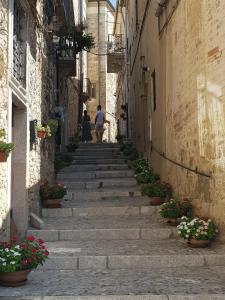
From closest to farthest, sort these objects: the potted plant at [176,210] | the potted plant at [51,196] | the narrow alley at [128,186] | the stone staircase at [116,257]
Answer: the stone staircase at [116,257] → the narrow alley at [128,186] → the potted plant at [176,210] → the potted plant at [51,196]

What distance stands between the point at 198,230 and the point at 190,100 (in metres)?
2.56

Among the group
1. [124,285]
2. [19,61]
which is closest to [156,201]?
[19,61]

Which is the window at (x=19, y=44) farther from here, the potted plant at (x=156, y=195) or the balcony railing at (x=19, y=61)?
the potted plant at (x=156, y=195)

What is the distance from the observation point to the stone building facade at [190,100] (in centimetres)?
775

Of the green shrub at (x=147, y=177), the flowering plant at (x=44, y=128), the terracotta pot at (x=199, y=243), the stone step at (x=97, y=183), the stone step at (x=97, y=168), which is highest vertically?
the flowering plant at (x=44, y=128)

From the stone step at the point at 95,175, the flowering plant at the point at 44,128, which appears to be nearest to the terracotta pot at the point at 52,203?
the flowering plant at the point at 44,128

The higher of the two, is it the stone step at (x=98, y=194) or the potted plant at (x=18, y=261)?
the stone step at (x=98, y=194)

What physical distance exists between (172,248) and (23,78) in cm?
388

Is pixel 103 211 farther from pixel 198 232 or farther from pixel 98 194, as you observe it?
pixel 198 232

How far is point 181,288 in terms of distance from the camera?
19.7ft

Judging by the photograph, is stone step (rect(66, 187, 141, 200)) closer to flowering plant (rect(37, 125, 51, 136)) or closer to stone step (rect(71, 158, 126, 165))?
flowering plant (rect(37, 125, 51, 136))

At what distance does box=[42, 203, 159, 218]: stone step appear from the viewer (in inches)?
402

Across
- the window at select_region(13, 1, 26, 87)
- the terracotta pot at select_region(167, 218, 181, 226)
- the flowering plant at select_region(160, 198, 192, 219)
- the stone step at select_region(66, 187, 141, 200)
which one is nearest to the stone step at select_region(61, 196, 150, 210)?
the stone step at select_region(66, 187, 141, 200)

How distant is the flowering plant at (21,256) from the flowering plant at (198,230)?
8.79 ft
